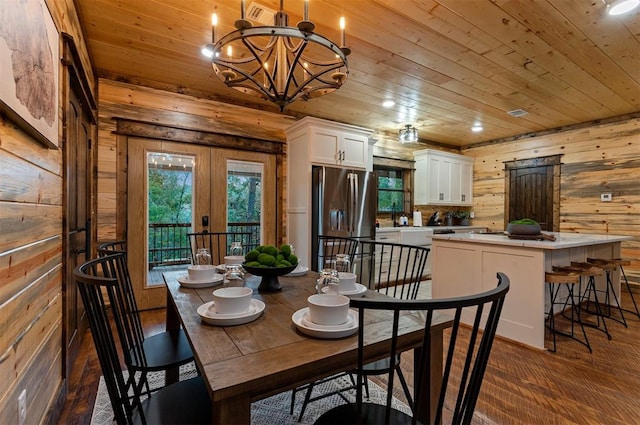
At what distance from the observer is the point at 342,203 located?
13.4ft

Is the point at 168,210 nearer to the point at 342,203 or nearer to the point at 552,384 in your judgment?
the point at 342,203

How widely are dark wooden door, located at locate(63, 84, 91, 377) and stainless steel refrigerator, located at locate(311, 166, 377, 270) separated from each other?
2276 mm

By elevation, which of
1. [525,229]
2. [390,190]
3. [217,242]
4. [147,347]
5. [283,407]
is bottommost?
[283,407]

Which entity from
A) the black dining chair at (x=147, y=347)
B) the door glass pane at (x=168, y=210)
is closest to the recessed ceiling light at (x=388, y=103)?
the door glass pane at (x=168, y=210)

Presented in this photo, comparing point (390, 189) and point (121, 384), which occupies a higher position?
point (390, 189)

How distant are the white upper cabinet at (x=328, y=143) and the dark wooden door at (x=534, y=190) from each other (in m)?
3.18

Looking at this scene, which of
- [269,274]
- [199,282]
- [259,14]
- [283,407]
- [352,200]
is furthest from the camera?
[352,200]

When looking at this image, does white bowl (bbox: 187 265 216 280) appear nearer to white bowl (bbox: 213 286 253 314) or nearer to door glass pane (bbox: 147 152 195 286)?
white bowl (bbox: 213 286 253 314)

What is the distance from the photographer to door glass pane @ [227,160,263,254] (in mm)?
3998

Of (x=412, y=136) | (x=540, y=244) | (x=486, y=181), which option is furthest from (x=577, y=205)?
(x=540, y=244)

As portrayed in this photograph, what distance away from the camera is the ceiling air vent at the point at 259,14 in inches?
85.2

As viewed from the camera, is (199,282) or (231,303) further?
(199,282)

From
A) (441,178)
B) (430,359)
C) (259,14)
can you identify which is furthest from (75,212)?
(441,178)

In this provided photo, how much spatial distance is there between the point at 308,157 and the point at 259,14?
183cm
